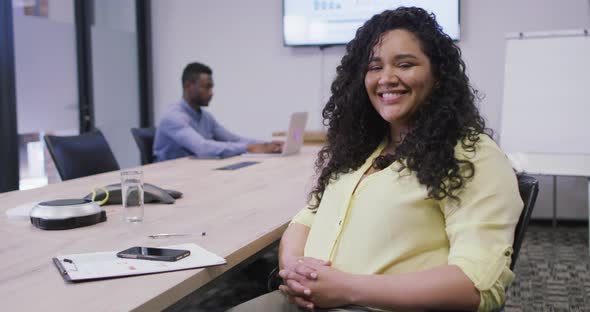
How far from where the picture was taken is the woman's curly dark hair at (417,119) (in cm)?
123

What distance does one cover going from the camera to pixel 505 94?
4.12 meters

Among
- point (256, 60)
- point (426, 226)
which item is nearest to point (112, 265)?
point (426, 226)

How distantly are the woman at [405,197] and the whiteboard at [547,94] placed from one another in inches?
111

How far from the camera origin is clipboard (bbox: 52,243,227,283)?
1.11 meters

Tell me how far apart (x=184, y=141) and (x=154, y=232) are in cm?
216

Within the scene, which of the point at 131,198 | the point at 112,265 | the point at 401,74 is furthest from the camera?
the point at 131,198

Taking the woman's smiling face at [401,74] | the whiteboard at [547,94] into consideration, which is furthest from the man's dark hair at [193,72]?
the woman's smiling face at [401,74]

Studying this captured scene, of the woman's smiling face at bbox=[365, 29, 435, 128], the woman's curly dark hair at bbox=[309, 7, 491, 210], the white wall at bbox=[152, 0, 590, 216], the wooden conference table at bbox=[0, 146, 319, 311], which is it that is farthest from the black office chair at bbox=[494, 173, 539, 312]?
the white wall at bbox=[152, 0, 590, 216]

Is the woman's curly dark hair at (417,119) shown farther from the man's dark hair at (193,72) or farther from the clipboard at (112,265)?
the man's dark hair at (193,72)

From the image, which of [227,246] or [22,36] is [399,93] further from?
[22,36]

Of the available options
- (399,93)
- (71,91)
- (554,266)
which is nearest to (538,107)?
(554,266)

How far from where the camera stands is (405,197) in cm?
124

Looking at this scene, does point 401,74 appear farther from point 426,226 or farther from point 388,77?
point 426,226

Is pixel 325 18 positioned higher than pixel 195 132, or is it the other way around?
pixel 325 18
